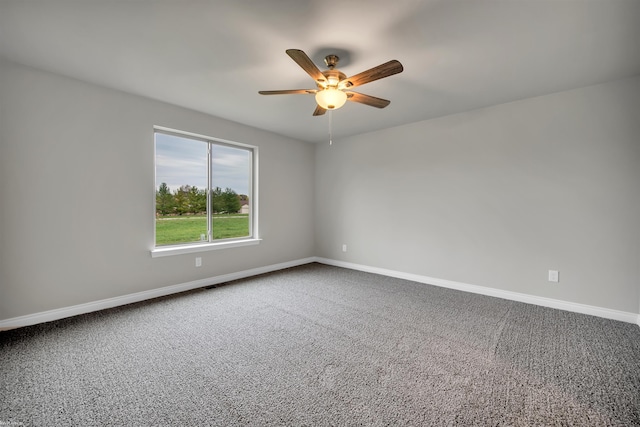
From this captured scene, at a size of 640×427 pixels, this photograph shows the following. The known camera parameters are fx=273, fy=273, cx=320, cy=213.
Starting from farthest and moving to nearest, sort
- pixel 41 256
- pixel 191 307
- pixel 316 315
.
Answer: pixel 191 307 → pixel 316 315 → pixel 41 256

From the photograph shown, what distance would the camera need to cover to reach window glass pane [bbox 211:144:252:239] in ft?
13.4

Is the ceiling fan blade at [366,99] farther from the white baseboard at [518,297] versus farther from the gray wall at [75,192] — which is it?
the white baseboard at [518,297]

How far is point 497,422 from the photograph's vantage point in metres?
1.45

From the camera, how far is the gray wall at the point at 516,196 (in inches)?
108

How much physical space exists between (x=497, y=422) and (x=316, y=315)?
1.70 meters

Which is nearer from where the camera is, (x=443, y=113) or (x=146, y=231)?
(x=146, y=231)

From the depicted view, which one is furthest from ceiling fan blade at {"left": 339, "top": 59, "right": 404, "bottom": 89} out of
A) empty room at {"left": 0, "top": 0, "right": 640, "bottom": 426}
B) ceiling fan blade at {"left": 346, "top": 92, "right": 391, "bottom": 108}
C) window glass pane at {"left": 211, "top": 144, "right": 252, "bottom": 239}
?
window glass pane at {"left": 211, "top": 144, "right": 252, "bottom": 239}

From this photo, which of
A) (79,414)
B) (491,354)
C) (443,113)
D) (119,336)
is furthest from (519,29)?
(119,336)

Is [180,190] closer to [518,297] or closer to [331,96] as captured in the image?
[331,96]

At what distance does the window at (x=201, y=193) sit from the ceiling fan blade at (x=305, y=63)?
236cm

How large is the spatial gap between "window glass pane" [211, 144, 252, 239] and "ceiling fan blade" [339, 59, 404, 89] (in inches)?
99.7

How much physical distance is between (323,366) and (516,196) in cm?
299

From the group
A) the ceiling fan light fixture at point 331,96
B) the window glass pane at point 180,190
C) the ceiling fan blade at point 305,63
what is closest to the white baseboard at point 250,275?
the window glass pane at point 180,190

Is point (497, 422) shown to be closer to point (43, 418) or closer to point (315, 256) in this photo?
point (43, 418)
